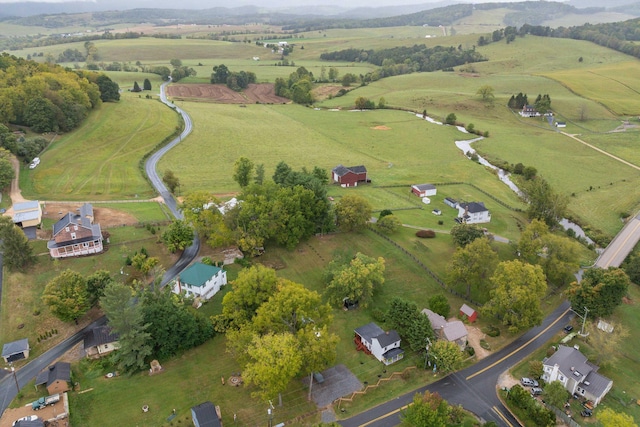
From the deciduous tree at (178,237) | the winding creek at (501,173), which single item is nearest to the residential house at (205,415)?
the deciduous tree at (178,237)

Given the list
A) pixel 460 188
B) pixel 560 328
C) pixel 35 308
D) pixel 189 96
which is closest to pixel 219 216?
pixel 35 308

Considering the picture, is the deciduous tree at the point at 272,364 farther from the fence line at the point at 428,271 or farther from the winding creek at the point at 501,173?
the winding creek at the point at 501,173

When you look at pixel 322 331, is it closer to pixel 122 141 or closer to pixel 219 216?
pixel 219 216

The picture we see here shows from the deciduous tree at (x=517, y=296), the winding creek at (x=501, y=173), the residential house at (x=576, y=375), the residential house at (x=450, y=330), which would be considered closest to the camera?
the residential house at (x=576, y=375)

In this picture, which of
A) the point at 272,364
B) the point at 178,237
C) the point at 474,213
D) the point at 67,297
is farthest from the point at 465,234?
the point at 67,297

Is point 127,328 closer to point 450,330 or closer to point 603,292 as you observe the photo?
point 450,330

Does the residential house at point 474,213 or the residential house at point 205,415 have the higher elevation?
the residential house at point 205,415
